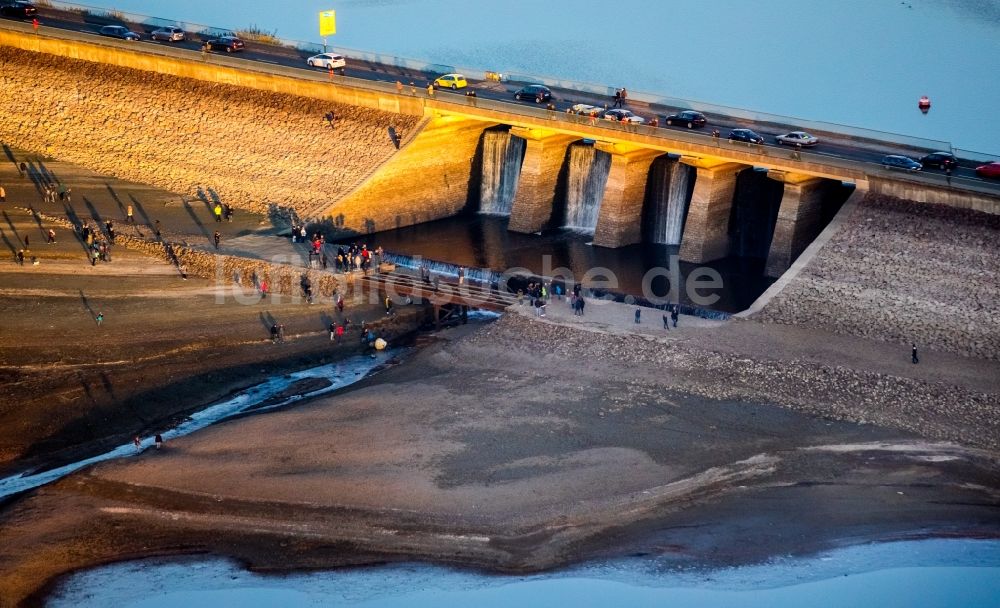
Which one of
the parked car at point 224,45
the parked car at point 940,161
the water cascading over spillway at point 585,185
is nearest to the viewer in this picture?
the parked car at point 940,161

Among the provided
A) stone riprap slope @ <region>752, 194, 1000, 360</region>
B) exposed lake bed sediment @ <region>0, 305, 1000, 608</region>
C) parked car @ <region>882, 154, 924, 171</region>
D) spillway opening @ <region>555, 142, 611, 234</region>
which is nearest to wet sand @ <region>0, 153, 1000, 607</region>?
exposed lake bed sediment @ <region>0, 305, 1000, 608</region>

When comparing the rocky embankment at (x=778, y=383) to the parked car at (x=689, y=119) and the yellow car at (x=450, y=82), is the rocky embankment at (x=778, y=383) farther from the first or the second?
the yellow car at (x=450, y=82)

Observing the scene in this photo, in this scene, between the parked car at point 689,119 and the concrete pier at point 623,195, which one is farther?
the concrete pier at point 623,195

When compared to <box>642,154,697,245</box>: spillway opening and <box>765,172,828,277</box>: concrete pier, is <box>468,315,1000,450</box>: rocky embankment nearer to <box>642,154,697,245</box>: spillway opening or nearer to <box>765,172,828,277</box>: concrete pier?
<box>765,172,828,277</box>: concrete pier

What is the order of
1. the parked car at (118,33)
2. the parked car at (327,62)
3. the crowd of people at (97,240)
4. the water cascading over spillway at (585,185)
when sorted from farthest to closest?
the parked car at (118,33) < the parked car at (327,62) < the water cascading over spillway at (585,185) < the crowd of people at (97,240)

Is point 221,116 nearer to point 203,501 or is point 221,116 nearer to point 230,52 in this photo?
point 230,52

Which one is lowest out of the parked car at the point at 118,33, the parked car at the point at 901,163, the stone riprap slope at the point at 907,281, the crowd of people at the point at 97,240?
the crowd of people at the point at 97,240

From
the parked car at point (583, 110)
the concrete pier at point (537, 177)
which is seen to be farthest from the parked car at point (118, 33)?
the parked car at point (583, 110)

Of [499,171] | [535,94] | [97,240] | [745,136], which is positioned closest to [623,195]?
[745,136]
